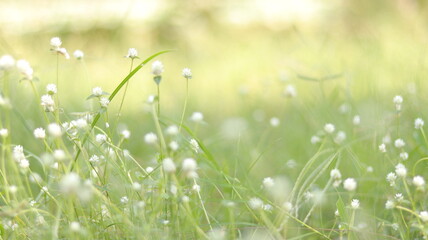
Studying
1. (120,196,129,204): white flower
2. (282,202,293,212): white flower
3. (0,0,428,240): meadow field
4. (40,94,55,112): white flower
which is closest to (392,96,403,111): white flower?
(0,0,428,240): meadow field

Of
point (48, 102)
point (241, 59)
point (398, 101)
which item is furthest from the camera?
point (241, 59)

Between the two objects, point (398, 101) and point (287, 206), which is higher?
point (398, 101)

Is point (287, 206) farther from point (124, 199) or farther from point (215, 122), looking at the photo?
point (215, 122)

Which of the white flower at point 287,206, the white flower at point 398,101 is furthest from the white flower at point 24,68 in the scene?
the white flower at point 398,101

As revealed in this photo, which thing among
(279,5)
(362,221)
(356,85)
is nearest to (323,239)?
(362,221)

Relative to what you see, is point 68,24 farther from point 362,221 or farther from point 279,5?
point 362,221

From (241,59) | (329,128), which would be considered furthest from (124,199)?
(241,59)
